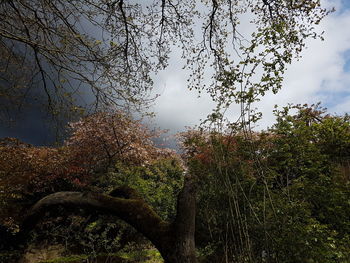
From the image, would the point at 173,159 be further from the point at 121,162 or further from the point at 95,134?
the point at 95,134

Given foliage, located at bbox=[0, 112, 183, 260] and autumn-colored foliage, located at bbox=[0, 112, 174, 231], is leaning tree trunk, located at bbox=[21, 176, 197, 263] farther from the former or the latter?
foliage, located at bbox=[0, 112, 183, 260]

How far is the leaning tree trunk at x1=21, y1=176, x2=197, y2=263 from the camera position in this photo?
8.48ft

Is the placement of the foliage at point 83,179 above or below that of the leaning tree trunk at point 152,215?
above

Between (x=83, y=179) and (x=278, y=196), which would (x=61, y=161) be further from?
(x=278, y=196)

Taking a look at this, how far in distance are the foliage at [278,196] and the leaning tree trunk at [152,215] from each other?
18.0 inches

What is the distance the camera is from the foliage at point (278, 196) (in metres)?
2.36

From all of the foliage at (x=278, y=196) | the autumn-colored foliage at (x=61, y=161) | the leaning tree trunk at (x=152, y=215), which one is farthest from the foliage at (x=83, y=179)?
the foliage at (x=278, y=196)

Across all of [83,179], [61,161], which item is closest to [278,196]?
[83,179]

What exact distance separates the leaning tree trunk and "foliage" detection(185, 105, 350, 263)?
0.46 meters

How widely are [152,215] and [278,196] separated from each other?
189 cm

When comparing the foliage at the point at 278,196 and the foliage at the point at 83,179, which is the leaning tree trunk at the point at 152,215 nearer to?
the foliage at the point at 278,196

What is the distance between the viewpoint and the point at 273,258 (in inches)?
88.0

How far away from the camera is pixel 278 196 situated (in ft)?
10.5

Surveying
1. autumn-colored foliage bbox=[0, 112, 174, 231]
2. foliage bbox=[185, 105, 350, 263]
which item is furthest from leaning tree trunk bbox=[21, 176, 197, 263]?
autumn-colored foliage bbox=[0, 112, 174, 231]
